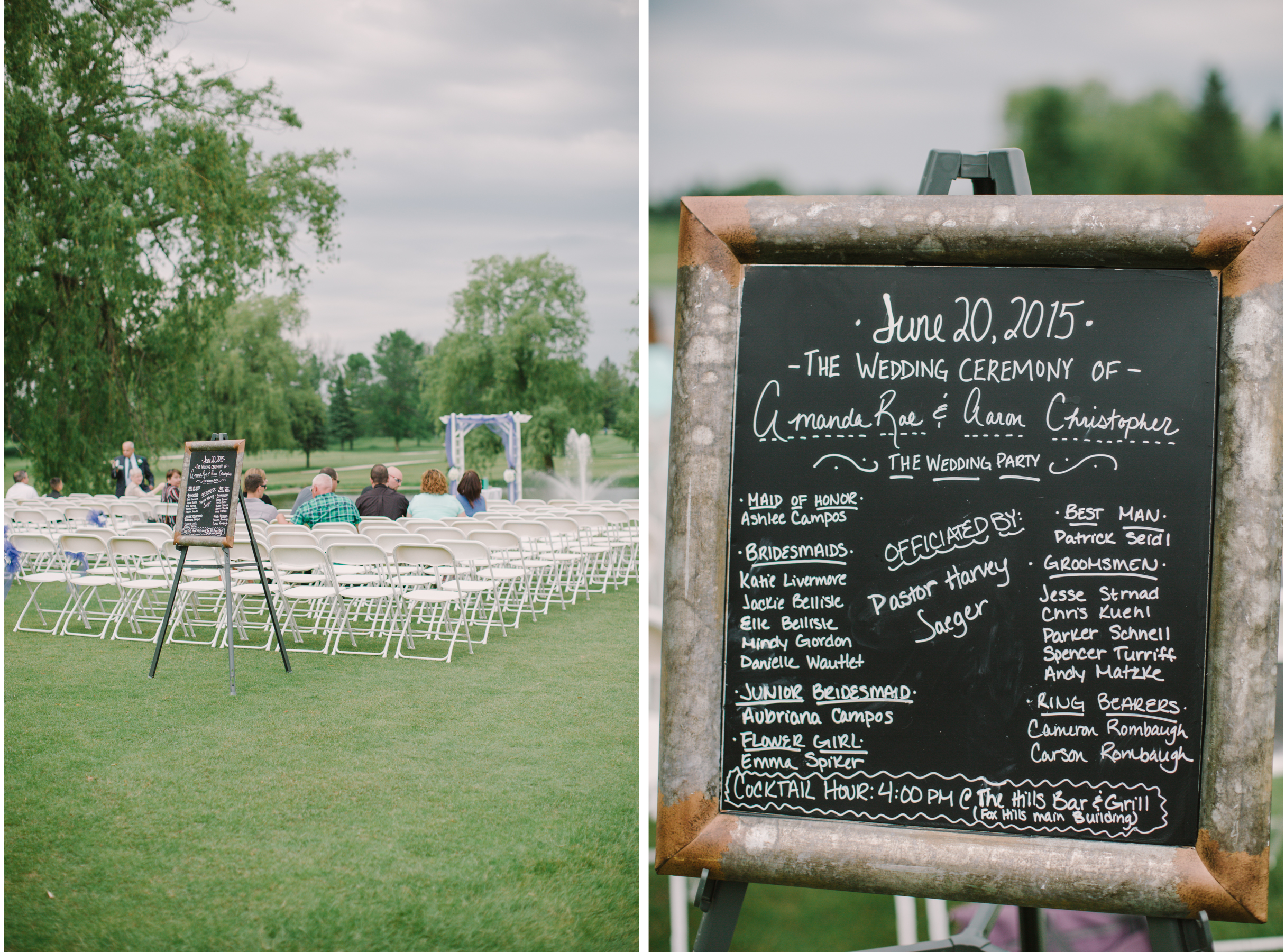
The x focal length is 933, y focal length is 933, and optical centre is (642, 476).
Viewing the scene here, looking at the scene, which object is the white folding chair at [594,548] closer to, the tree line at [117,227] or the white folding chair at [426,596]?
the white folding chair at [426,596]

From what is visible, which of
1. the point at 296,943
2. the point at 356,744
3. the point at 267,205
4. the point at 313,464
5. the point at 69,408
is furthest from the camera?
the point at 313,464

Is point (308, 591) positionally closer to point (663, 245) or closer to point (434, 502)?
point (434, 502)

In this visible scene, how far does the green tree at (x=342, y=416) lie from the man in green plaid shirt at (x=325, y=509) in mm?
34388

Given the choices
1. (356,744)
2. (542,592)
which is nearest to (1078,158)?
(356,744)

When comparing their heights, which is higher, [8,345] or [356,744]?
[8,345]

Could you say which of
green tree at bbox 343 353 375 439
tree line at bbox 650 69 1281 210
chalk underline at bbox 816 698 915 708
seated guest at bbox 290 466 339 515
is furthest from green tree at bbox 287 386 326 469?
chalk underline at bbox 816 698 915 708

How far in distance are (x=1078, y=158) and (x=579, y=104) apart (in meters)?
26.5

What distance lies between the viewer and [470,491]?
927cm

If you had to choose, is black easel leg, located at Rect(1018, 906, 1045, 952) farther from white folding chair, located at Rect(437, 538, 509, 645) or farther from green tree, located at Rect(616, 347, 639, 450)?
green tree, located at Rect(616, 347, 639, 450)

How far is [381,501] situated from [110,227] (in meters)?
10.5

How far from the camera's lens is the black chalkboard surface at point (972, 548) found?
67.2 inches

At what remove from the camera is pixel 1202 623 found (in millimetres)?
1700

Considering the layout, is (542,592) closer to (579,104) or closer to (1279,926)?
(1279,926)

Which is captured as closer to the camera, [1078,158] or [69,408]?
[1078,158]
